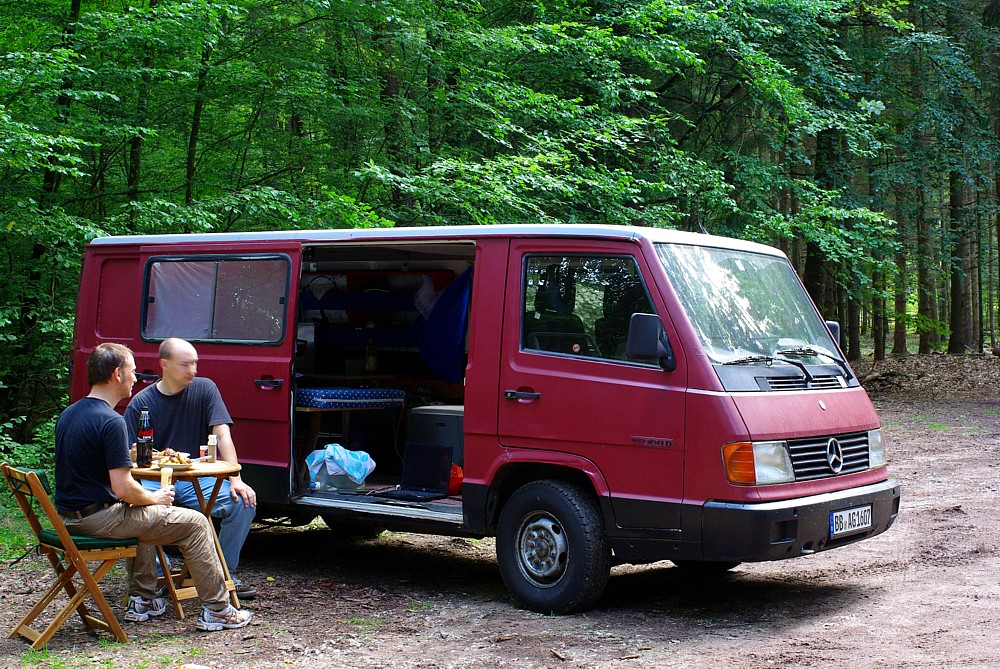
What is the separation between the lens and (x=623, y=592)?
6.74 meters

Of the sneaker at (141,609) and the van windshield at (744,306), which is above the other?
the van windshield at (744,306)

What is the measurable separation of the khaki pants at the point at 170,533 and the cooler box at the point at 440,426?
2165 mm

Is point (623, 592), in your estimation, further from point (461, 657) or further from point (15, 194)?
point (15, 194)

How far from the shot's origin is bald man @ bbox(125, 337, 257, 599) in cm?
646

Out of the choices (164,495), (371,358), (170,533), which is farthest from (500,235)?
(371,358)

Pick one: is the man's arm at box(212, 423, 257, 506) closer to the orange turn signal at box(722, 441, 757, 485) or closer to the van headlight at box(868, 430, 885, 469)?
the orange turn signal at box(722, 441, 757, 485)

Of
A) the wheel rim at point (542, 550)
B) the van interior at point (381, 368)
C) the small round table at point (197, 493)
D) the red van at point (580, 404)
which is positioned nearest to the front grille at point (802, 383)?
the red van at point (580, 404)

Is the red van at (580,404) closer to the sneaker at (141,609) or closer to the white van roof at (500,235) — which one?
the white van roof at (500,235)

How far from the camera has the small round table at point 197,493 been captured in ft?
19.1

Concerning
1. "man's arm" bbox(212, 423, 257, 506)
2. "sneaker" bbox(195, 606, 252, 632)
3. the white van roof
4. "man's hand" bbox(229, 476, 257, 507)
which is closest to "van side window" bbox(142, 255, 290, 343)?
the white van roof

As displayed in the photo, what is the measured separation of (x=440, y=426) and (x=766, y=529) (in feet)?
9.70

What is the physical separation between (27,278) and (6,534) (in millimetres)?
4484

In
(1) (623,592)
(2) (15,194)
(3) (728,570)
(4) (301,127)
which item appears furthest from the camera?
(4) (301,127)

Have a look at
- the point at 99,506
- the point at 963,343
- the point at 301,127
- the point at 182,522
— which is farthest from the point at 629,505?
the point at 963,343
